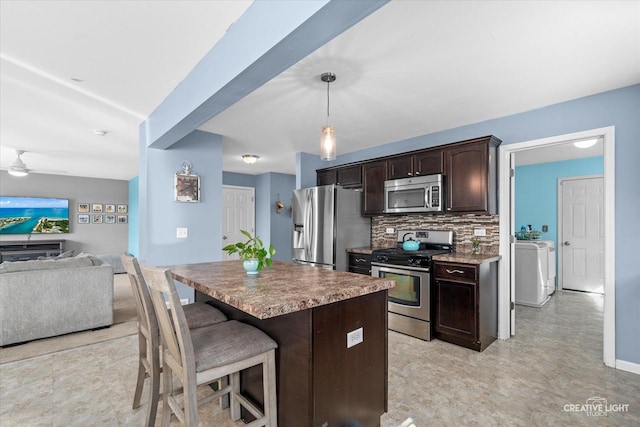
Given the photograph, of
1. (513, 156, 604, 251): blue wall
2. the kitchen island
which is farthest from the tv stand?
(513, 156, 604, 251): blue wall

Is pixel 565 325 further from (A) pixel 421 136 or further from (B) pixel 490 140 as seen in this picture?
(A) pixel 421 136

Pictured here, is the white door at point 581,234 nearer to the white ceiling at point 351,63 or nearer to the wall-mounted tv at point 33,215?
the white ceiling at point 351,63

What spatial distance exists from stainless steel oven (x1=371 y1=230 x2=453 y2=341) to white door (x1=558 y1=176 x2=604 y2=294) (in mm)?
3240

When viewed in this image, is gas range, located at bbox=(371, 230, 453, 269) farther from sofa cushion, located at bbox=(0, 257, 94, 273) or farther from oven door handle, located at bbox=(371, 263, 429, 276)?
sofa cushion, located at bbox=(0, 257, 94, 273)

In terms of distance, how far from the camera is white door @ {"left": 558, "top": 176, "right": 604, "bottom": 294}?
515cm

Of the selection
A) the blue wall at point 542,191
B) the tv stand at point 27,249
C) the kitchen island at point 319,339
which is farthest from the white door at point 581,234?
the tv stand at point 27,249

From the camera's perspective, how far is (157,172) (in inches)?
140

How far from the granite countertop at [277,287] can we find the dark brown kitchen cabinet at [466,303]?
1638 millimetres

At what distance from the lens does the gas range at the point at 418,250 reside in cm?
331

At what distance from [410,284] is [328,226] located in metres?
1.32

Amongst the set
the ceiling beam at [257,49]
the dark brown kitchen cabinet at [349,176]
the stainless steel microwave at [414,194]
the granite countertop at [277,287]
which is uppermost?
the ceiling beam at [257,49]

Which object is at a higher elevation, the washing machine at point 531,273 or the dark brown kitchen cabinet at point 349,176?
the dark brown kitchen cabinet at point 349,176

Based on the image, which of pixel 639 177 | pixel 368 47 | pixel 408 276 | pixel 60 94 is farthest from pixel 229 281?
pixel 639 177

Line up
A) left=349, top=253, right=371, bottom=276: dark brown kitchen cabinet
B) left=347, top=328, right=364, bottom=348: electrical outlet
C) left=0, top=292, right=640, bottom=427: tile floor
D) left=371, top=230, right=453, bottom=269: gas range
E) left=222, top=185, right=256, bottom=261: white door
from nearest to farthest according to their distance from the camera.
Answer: left=347, top=328, right=364, bottom=348: electrical outlet < left=0, top=292, right=640, bottom=427: tile floor < left=371, top=230, right=453, bottom=269: gas range < left=349, top=253, right=371, bottom=276: dark brown kitchen cabinet < left=222, top=185, right=256, bottom=261: white door
